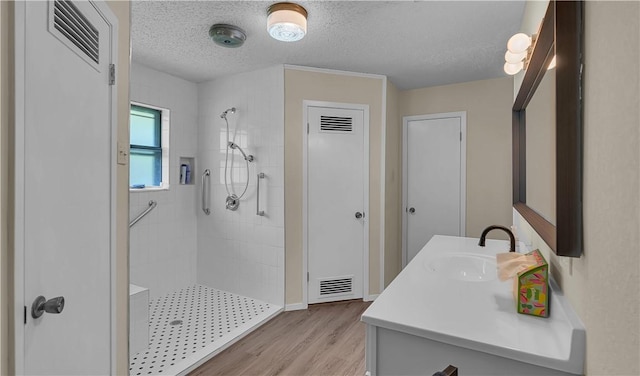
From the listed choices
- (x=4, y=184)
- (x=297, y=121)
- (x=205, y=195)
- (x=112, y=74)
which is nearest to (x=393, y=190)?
(x=297, y=121)

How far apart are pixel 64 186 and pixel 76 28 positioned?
554 mm

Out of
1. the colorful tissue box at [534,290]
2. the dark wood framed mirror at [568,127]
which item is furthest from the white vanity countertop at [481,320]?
the dark wood framed mirror at [568,127]

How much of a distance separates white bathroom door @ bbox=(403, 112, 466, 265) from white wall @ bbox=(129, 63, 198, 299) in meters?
2.50

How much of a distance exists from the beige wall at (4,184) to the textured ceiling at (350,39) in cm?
139

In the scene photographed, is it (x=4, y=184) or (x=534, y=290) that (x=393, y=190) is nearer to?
(x=534, y=290)

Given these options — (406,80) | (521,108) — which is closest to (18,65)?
(521,108)

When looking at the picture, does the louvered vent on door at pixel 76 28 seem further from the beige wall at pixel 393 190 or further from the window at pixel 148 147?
the beige wall at pixel 393 190

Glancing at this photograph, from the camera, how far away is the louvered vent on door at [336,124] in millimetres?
3197

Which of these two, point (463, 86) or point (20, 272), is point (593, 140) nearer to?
point (20, 272)

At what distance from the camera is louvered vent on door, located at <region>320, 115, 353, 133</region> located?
10.5 ft

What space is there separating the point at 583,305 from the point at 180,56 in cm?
315

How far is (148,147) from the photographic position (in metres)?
3.26

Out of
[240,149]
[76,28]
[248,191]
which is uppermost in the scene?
[76,28]

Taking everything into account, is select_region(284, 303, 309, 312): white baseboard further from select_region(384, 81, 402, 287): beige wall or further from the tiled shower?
select_region(384, 81, 402, 287): beige wall
